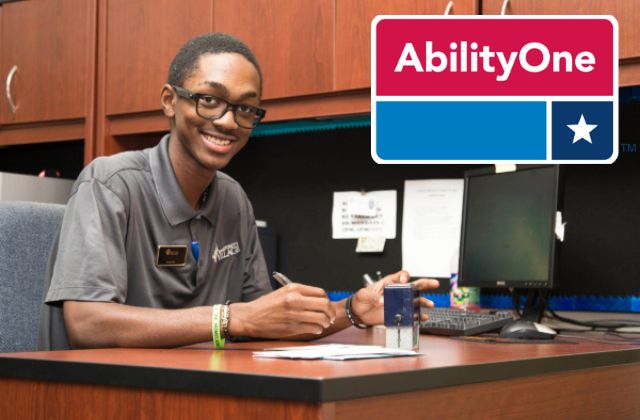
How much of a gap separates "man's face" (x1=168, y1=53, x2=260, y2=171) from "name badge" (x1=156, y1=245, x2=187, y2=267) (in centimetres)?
17

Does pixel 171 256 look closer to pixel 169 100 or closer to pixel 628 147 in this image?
pixel 169 100

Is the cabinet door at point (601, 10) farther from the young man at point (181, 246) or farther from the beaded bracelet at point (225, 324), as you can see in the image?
the beaded bracelet at point (225, 324)

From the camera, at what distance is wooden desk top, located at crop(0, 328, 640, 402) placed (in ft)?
3.16

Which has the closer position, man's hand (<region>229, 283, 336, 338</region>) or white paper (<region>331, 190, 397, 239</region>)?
man's hand (<region>229, 283, 336, 338</region>)

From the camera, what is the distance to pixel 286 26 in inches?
96.8

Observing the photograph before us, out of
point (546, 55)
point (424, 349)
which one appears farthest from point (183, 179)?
point (546, 55)

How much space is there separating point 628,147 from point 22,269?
1.47 m

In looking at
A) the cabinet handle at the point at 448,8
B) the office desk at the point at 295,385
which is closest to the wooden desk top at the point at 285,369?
the office desk at the point at 295,385

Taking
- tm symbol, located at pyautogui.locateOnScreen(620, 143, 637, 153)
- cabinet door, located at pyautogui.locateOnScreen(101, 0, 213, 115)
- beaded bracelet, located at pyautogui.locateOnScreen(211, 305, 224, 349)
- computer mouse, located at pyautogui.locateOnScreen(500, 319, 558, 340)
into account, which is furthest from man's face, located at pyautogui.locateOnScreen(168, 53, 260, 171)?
tm symbol, located at pyautogui.locateOnScreen(620, 143, 637, 153)

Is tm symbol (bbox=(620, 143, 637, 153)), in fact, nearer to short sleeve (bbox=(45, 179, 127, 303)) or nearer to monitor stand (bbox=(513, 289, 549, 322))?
monitor stand (bbox=(513, 289, 549, 322))

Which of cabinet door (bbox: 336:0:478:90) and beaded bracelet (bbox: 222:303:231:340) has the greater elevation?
cabinet door (bbox: 336:0:478:90)

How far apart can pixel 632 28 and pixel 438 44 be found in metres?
0.47

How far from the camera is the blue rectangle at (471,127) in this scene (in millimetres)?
2266

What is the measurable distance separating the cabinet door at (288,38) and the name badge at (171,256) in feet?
2.73
